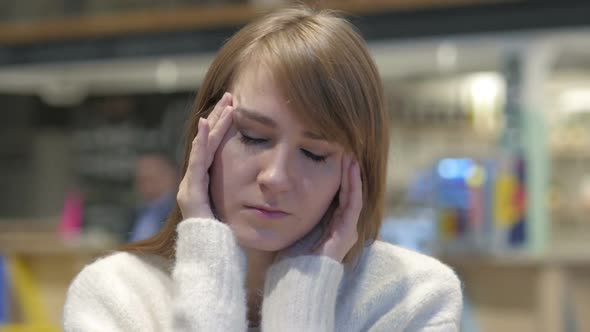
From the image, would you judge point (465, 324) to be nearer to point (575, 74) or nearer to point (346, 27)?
point (346, 27)

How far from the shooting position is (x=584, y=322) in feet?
13.3

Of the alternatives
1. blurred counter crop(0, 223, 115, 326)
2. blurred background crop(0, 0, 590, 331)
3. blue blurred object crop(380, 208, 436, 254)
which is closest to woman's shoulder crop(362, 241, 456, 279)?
blurred background crop(0, 0, 590, 331)

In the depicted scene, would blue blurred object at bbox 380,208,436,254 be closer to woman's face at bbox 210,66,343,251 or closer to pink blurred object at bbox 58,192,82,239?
woman's face at bbox 210,66,343,251

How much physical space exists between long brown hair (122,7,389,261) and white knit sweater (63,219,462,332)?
0.25ft

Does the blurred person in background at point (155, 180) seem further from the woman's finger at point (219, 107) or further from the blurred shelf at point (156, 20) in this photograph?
the woman's finger at point (219, 107)

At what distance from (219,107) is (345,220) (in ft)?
0.81

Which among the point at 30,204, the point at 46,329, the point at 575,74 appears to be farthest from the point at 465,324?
the point at 30,204

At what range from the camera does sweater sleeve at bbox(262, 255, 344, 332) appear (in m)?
1.26

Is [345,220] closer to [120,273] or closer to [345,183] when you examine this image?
[345,183]

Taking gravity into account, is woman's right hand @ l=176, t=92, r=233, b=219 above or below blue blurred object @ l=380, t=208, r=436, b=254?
above

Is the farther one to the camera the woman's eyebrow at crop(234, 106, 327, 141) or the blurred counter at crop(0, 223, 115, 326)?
the blurred counter at crop(0, 223, 115, 326)

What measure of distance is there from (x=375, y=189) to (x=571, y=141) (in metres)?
5.80

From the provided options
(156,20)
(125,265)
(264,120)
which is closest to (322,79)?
(264,120)

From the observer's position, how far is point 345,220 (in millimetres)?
1294
